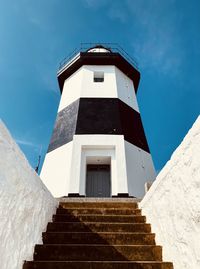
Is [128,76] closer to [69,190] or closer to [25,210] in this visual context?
[69,190]

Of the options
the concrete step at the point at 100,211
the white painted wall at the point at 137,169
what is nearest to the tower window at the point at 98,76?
the white painted wall at the point at 137,169

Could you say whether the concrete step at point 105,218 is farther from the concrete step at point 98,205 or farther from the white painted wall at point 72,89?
the white painted wall at point 72,89

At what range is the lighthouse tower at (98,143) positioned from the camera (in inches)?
320

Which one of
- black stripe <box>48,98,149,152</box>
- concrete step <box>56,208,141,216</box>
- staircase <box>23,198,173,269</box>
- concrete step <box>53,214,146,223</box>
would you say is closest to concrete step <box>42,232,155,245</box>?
staircase <box>23,198,173,269</box>

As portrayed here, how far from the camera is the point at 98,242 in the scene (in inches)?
135

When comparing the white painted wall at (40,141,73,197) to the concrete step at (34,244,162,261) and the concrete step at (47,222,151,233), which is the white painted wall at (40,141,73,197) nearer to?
the concrete step at (47,222,151,233)

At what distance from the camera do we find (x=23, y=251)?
8.87ft

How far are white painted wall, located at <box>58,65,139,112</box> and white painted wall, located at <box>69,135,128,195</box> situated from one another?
270 cm

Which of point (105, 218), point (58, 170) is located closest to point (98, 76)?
point (58, 170)

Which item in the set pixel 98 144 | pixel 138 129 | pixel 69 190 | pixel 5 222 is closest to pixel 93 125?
pixel 98 144

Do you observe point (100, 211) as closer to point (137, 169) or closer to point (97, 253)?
point (97, 253)

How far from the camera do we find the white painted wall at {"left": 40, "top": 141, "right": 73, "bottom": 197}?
313 inches

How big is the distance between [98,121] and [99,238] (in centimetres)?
658

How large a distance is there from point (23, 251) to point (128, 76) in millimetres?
12020
